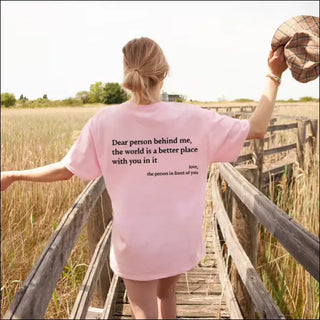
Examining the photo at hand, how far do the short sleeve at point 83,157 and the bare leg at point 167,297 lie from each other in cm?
51

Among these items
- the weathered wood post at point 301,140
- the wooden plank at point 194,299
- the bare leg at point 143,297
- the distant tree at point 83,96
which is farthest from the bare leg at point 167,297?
the distant tree at point 83,96

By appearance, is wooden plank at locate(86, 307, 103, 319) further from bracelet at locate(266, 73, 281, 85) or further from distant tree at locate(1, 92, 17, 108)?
distant tree at locate(1, 92, 17, 108)

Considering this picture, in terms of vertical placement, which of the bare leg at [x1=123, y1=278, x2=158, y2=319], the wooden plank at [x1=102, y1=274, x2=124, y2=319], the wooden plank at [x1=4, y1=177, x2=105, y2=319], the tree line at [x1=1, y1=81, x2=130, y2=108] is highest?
the tree line at [x1=1, y1=81, x2=130, y2=108]

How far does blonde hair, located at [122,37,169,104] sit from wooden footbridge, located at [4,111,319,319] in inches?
21.8

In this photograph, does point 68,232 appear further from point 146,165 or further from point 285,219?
point 285,219

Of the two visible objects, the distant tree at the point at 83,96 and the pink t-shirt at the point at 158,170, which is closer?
the pink t-shirt at the point at 158,170

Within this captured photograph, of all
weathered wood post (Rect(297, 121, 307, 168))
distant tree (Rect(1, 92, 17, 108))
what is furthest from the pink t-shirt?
distant tree (Rect(1, 92, 17, 108))

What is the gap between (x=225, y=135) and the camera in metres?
1.14

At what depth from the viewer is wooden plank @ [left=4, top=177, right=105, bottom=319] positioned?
806mm

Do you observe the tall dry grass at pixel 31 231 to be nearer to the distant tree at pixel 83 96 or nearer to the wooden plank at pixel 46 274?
the wooden plank at pixel 46 274

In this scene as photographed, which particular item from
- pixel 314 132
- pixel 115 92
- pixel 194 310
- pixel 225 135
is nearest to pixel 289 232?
pixel 225 135

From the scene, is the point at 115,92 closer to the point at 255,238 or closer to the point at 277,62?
the point at 255,238

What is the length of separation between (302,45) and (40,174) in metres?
1.00

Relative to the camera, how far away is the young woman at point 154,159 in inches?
43.9
